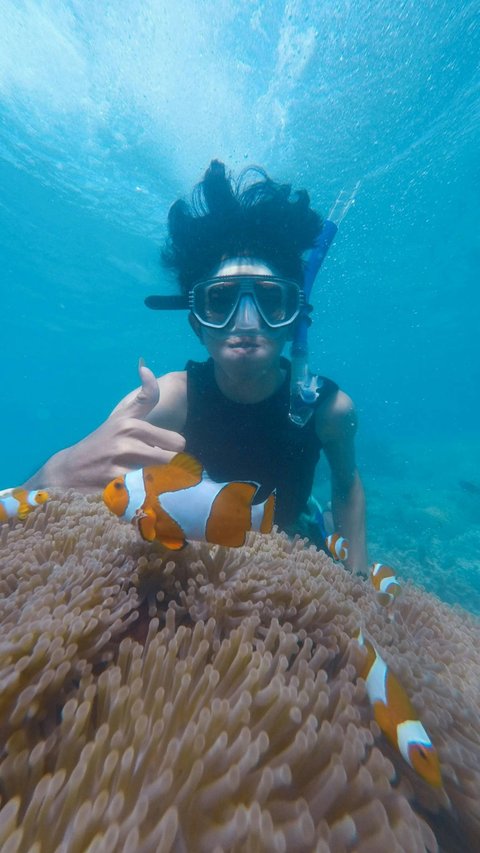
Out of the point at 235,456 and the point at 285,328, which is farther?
the point at 235,456

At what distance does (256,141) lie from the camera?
14805mm

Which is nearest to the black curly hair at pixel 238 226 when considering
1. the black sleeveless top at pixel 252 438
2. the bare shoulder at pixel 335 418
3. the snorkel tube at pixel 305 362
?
the snorkel tube at pixel 305 362

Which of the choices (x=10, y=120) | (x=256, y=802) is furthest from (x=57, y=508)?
(x=10, y=120)

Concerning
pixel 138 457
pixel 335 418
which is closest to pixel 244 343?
pixel 335 418

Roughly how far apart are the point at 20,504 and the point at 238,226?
2.97m

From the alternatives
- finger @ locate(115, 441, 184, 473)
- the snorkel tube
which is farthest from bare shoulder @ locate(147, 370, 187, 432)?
finger @ locate(115, 441, 184, 473)

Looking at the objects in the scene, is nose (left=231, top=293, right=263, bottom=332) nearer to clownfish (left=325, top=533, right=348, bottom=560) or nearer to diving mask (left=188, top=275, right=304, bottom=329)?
diving mask (left=188, top=275, right=304, bottom=329)

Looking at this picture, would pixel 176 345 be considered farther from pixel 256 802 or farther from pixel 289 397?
pixel 256 802

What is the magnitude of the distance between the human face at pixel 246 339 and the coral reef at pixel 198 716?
208 centimetres

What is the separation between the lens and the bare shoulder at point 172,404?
13.4 ft

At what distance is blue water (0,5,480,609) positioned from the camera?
11.1 metres

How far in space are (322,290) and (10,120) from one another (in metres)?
19.4

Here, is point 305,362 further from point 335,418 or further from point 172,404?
point 172,404

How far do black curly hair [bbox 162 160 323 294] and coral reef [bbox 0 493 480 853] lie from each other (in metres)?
2.97
